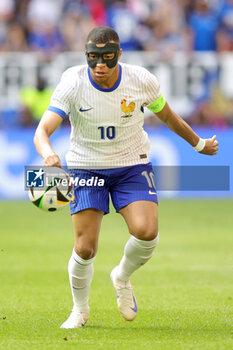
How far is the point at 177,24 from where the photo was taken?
1939 cm

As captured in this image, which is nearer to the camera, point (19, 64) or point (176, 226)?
point (176, 226)

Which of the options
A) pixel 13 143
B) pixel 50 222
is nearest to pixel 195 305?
pixel 50 222

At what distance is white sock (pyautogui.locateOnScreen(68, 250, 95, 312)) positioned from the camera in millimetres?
6094

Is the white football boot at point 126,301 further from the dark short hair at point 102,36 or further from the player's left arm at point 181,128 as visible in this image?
the dark short hair at point 102,36

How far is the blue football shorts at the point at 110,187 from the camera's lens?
239 inches

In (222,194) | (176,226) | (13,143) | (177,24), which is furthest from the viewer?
(177,24)

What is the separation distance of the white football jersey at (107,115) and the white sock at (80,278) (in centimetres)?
75

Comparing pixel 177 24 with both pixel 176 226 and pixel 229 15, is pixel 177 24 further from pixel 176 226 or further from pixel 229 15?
pixel 176 226

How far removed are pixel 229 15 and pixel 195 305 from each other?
546 inches

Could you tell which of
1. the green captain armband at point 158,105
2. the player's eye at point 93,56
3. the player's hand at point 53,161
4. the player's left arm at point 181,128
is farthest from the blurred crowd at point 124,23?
the player's hand at point 53,161

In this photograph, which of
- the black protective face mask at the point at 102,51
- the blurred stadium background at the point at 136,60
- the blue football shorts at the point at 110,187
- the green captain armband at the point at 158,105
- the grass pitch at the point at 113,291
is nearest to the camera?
the grass pitch at the point at 113,291

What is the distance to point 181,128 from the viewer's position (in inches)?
248

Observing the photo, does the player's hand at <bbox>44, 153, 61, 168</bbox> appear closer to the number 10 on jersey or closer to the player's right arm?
the player's right arm

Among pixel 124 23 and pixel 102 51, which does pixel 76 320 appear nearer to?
pixel 102 51
